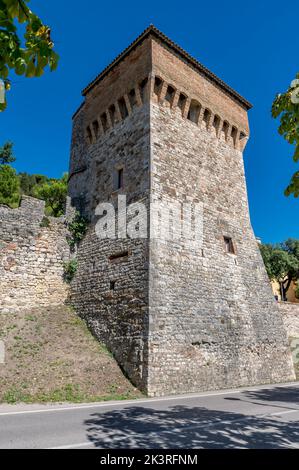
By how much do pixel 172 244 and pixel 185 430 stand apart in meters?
7.32

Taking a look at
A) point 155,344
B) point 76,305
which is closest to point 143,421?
point 155,344

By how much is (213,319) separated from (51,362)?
578 cm

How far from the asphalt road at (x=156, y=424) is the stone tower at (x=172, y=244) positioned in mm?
2226

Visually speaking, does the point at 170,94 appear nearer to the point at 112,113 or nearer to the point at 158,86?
the point at 158,86

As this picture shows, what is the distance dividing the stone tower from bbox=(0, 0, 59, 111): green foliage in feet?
29.0

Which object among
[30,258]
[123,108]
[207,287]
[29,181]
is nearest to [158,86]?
[123,108]

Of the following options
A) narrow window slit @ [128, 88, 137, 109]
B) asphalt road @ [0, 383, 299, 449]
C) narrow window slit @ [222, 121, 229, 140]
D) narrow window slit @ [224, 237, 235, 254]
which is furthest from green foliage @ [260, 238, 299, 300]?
asphalt road @ [0, 383, 299, 449]

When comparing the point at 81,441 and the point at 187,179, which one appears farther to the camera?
the point at 187,179

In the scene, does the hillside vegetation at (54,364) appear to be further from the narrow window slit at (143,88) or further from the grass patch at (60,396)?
the narrow window slit at (143,88)

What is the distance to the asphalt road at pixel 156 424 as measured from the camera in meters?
4.88

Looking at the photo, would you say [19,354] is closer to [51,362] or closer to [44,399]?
[51,362]

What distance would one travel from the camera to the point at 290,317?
20.7 meters

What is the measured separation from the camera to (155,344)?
33.4 feet

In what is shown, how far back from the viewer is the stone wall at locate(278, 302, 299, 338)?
20.1 metres
